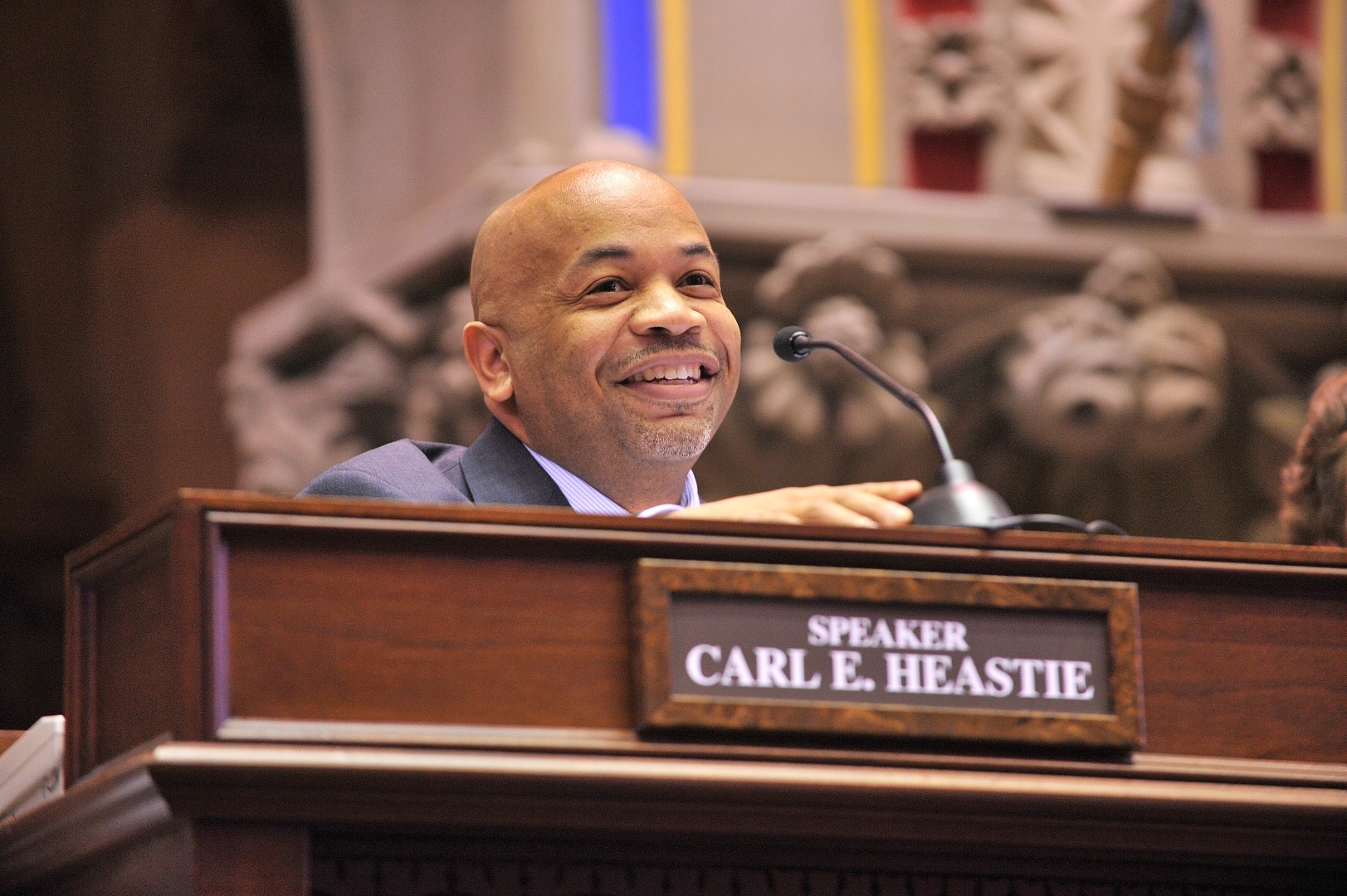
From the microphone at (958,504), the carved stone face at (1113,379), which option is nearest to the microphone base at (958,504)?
the microphone at (958,504)

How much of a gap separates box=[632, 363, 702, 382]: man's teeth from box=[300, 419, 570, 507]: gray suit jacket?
149 mm

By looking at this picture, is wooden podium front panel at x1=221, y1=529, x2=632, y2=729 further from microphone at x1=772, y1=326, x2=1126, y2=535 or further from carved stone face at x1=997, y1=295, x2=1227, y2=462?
carved stone face at x1=997, y1=295, x2=1227, y2=462

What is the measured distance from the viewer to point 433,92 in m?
5.46

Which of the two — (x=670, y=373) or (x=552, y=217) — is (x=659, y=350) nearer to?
(x=670, y=373)

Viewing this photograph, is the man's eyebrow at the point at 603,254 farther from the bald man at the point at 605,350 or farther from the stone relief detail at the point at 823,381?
the stone relief detail at the point at 823,381

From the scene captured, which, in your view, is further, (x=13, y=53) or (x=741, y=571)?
(x=13, y=53)

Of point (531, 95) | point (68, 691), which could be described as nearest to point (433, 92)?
point (531, 95)

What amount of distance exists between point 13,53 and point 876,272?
10.8 ft

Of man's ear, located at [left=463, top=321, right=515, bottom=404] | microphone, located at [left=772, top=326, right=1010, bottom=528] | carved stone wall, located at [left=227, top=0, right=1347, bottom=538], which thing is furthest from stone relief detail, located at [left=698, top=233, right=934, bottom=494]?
microphone, located at [left=772, top=326, right=1010, bottom=528]

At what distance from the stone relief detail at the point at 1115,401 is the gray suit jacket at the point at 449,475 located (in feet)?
9.37

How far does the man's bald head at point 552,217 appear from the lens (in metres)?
2.55

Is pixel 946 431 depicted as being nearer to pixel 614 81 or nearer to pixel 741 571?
pixel 614 81

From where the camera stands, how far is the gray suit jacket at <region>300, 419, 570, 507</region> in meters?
2.25

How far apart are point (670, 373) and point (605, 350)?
76 mm
